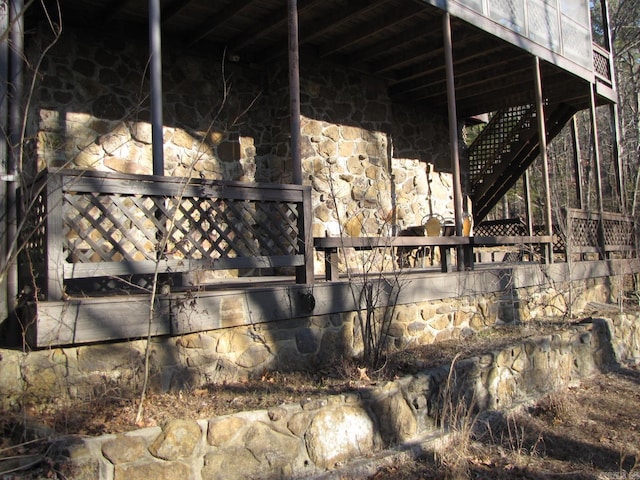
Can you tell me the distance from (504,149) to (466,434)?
7.40 meters

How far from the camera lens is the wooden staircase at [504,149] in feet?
32.0

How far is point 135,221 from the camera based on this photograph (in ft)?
11.7

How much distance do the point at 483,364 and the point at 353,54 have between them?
4.85 meters

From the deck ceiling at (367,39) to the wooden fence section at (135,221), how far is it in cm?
270

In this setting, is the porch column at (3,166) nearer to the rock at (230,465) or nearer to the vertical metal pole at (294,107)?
the rock at (230,465)

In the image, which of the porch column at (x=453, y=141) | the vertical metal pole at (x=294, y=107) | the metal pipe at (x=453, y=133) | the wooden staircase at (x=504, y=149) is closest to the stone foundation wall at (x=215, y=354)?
the porch column at (x=453, y=141)

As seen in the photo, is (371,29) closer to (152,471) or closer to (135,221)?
(135,221)

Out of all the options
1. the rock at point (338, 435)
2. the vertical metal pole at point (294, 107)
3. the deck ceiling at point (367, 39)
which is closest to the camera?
the rock at point (338, 435)

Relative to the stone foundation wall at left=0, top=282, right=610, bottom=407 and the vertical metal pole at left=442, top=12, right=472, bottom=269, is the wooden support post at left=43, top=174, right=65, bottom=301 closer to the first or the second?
the stone foundation wall at left=0, top=282, right=610, bottom=407

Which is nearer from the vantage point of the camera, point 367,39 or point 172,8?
point 172,8

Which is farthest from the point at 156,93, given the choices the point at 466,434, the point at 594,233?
the point at 594,233

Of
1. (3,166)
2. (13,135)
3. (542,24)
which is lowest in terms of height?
(3,166)

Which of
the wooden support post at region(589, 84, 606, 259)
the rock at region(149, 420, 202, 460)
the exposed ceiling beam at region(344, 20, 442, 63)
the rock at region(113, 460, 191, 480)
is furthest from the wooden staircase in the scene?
the rock at region(113, 460, 191, 480)

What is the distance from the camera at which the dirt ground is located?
2.87 m
